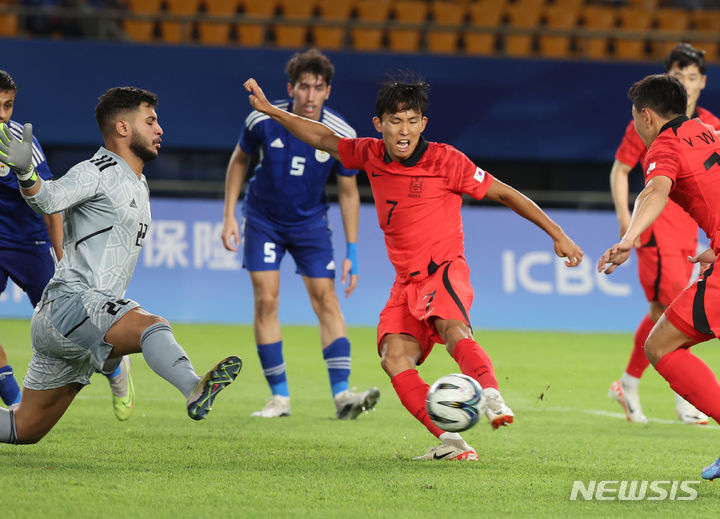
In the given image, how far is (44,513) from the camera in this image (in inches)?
157

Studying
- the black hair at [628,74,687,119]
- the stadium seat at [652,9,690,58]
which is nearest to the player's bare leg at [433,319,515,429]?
the black hair at [628,74,687,119]

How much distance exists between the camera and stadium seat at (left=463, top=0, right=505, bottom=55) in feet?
61.1

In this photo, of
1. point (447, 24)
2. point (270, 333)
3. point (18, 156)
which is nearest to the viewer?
point (18, 156)

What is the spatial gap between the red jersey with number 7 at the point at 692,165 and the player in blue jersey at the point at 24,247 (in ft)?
10.8

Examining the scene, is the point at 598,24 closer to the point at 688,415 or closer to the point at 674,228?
the point at 674,228

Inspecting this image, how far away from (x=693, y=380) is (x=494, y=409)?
964mm

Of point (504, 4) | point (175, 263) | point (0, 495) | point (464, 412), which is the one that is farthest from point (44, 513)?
point (504, 4)

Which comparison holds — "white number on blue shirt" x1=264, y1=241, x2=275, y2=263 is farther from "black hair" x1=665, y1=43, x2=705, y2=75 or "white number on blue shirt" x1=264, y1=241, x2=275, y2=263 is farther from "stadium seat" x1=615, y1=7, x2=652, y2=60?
"stadium seat" x1=615, y1=7, x2=652, y2=60

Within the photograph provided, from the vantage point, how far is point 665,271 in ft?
24.7

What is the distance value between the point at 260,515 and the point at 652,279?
4.42 m

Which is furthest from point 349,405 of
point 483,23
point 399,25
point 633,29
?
point 633,29

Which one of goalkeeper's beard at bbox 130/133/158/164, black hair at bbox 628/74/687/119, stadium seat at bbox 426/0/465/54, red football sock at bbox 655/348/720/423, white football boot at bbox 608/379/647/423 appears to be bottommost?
white football boot at bbox 608/379/647/423

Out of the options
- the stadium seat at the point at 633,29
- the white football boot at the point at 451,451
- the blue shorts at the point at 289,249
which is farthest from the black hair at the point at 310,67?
the stadium seat at the point at 633,29

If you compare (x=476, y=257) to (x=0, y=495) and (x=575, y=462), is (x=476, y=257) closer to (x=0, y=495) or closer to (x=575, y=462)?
(x=575, y=462)
